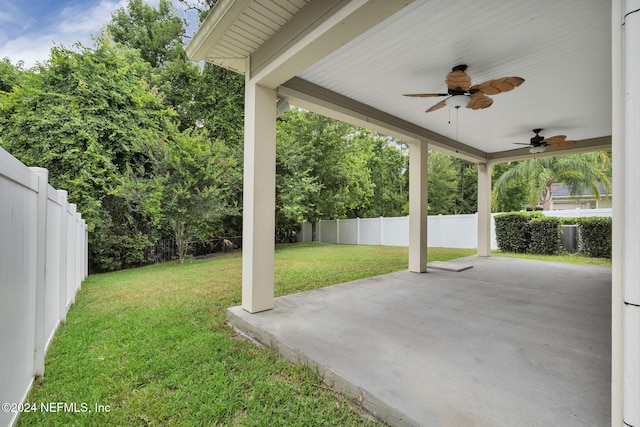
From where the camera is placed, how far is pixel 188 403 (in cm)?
190

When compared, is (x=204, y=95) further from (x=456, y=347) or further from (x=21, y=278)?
(x=456, y=347)

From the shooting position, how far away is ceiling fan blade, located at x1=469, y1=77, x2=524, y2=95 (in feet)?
10.1

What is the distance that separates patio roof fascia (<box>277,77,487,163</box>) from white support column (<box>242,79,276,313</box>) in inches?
15.4

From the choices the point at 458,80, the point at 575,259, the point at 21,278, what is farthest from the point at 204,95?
the point at 575,259

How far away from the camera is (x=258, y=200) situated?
10.8ft

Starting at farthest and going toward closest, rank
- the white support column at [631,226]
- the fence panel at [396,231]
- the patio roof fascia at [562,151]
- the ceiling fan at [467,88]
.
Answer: the fence panel at [396,231] < the patio roof fascia at [562,151] < the ceiling fan at [467,88] < the white support column at [631,226]

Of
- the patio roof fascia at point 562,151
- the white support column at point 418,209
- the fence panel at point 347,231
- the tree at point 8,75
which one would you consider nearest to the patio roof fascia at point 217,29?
the white support column at point 418,209

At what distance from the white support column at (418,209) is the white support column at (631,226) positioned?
15.9ft

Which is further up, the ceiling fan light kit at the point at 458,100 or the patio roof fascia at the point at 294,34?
the patio roof fascia at the point at 294,34

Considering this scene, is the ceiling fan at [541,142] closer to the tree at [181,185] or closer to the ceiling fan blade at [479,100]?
the ceiling fan blade at [479,100]

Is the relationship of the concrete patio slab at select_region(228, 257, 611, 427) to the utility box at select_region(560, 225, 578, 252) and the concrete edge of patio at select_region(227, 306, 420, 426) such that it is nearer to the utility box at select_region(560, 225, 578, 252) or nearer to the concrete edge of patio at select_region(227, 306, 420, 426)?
the concrete edge of patio at select_region(227, 306, 420, 426)

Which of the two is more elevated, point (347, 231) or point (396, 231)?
point (396, 231)

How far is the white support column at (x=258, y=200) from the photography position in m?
3.28

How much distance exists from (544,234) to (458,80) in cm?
811
